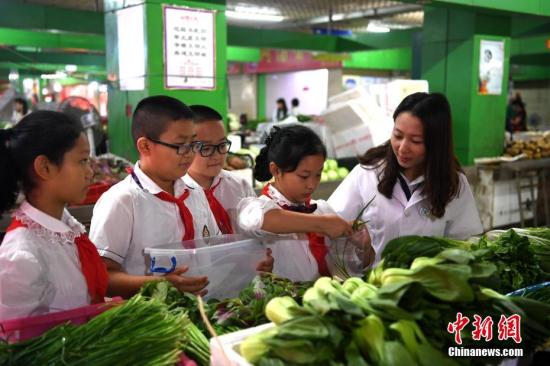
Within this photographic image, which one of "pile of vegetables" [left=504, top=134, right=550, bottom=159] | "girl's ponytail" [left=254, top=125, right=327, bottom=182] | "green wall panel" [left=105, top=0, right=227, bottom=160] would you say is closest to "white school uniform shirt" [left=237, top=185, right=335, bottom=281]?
"girl's ponytail" [left=254, top=125, right=327, bottom=182]

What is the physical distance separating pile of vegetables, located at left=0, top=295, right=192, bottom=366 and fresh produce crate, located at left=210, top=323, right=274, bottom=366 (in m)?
0.12

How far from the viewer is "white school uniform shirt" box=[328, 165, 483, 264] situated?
244 centimetres

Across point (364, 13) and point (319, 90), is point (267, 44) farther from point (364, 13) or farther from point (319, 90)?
point (319, 90)

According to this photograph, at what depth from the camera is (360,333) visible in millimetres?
1146

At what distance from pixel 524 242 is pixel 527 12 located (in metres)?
5.38

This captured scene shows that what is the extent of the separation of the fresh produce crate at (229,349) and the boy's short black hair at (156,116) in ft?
3.15

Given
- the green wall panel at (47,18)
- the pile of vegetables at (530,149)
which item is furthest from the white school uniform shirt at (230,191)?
the green wall panel at (47,18)

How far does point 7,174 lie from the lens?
160cm

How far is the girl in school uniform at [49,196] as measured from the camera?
5.18 feet

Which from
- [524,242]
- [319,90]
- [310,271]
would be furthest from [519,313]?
[319,90]

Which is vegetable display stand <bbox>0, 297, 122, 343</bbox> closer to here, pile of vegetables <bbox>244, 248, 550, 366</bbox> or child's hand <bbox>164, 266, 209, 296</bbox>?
child's hand <bbox>164, 266, 209, 296</bbox>

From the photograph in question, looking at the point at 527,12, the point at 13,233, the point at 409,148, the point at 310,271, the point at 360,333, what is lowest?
the point at 310,271

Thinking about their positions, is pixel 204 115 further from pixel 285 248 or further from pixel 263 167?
pixel 285 248

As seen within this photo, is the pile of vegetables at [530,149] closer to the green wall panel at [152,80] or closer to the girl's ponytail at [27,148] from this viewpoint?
the green wall panel at [152,80]
